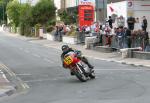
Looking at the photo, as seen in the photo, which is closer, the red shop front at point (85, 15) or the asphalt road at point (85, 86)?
the asphalt road at point (85, 86)

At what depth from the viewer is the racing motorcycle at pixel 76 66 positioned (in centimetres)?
2020

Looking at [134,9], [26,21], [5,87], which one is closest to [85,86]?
[5,87]

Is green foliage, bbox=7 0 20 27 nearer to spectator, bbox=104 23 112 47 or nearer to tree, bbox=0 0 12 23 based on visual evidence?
tree, bbox=0 0 12 23

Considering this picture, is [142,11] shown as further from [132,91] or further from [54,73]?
[132,91]

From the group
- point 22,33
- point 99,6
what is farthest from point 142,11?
point 22,33

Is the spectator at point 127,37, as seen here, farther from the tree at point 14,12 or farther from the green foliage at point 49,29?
the tree at point 14,12

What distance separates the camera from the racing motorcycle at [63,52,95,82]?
20.2m

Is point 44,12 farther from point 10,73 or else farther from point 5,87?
point 5,87

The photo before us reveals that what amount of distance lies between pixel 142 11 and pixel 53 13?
31.3 meters

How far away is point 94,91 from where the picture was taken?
1684 cm

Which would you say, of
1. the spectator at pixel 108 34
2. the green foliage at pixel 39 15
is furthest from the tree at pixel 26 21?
the spectator at pixel 108 34

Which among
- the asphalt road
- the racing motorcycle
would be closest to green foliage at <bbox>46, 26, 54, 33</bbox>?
the asphalt road

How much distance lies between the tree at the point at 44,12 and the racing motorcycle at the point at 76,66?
170 ft

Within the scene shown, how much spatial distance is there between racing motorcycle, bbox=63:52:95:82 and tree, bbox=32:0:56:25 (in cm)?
5176
